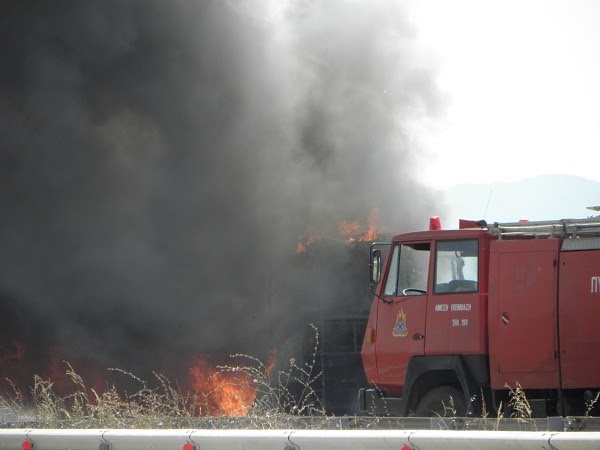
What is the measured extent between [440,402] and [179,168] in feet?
54.4

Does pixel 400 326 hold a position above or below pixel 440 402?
above

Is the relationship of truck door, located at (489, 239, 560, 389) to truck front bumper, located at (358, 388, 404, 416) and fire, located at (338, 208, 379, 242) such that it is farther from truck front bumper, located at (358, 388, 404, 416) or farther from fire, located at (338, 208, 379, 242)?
fire, located at (338, 208, 379, 242)

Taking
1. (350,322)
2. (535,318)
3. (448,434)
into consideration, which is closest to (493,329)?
(535,318)

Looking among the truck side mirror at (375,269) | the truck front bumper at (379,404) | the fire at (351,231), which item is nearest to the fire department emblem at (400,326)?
the truck side mirror at (375,269)

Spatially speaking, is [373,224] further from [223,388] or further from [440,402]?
[440,402]

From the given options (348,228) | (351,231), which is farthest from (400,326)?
(348,228)

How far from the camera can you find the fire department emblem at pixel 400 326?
1105 cm

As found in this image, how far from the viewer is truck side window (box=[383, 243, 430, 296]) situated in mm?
11195

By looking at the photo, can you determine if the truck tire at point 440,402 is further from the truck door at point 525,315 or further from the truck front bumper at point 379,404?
the truck door at point 525,315

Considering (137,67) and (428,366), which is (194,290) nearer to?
(137,67)

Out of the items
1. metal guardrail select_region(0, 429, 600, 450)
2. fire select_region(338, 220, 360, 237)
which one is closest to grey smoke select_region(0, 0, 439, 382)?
fire select_region(338, 220, 360, 237)

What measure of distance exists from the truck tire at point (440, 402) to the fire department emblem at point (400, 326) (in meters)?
0.72

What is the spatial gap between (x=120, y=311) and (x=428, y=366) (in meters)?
14.9

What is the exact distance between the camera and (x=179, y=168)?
1032 inches
